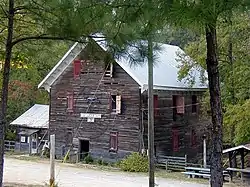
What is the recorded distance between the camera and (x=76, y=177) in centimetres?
2152

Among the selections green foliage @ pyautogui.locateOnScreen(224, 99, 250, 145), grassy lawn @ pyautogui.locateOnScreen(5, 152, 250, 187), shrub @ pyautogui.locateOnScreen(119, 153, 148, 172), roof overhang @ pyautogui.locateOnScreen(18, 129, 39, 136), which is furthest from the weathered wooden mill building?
green foliage @ pyautogui.locateOnScreen(224, 99, 250, 145)

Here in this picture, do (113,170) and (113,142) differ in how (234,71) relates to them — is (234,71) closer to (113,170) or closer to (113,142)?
(113,170)

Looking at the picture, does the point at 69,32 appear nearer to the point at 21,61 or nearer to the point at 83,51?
the point at 83,51

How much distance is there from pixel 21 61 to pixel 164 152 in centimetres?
1748

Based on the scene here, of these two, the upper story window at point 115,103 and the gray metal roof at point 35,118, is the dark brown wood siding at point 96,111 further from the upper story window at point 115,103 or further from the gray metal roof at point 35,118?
the gray metal roof at point 35,118

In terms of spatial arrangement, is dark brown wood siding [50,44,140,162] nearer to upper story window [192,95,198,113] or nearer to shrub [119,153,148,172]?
shrub [119,153,148,172]

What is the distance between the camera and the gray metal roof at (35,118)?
1294 inches

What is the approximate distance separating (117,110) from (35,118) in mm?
8731

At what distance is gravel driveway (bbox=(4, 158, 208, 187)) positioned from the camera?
19328mm

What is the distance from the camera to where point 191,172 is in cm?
2314

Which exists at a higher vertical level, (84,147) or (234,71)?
(234,71)

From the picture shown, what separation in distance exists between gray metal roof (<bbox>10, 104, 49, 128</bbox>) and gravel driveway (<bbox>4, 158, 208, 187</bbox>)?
6.84 m

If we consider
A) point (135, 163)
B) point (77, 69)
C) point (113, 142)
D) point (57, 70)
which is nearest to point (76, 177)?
point (135, 163)

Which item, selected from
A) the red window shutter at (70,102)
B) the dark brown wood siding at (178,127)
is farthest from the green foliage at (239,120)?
the red window shutter at (70,102)
